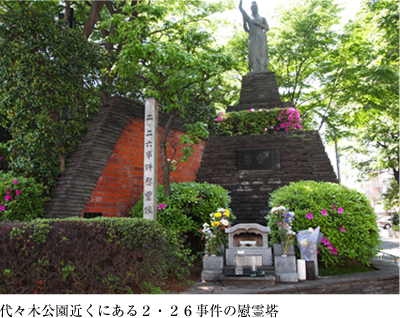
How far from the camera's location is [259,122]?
10.8m

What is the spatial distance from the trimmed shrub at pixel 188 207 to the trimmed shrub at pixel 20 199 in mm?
1868

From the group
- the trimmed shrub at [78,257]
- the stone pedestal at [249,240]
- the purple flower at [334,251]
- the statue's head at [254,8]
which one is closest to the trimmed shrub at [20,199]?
the trimmed shrub at [78,257]

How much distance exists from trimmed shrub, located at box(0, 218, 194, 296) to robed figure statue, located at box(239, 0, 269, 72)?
11.7 meters

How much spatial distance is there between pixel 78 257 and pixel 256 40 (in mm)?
13402

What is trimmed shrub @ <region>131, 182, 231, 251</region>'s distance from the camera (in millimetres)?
6344

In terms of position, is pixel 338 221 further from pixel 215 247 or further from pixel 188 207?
pixel 188 207

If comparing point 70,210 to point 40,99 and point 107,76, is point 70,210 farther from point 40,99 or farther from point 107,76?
point 107,76

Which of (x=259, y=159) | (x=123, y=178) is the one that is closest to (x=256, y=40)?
(x=259, y=159)

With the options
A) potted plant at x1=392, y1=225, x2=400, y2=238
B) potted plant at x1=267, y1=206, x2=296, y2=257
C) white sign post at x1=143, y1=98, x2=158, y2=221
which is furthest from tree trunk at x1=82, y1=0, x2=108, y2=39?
potted plant at x1=392, y1=225, x2=400, y2=238

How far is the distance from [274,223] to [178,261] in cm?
202

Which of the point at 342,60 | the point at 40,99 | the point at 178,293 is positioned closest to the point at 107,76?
the point at 40,99

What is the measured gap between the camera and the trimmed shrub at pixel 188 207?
634 centimetres

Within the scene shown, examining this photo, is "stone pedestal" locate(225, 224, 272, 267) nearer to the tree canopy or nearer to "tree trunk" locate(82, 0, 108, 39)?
the tree canopy

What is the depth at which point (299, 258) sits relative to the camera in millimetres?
5895
